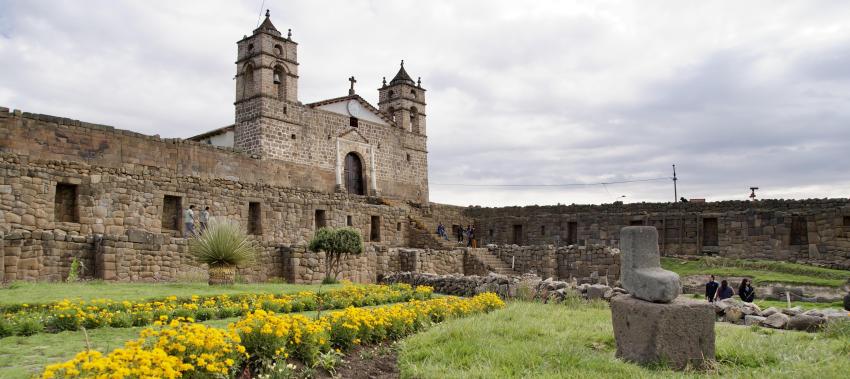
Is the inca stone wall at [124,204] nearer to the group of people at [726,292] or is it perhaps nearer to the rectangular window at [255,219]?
the rectangular window at [255,219]

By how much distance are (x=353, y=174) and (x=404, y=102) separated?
6404 millimetres

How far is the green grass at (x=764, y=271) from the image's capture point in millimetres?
21203

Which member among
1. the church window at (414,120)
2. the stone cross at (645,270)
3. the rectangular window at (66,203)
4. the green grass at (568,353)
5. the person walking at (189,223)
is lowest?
the green grass at (568,353)

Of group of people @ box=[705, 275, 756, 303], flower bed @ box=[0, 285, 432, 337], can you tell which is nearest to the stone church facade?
flower bed @ box=[0, 285, 432, 337]

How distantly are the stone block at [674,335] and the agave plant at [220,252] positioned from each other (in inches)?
359

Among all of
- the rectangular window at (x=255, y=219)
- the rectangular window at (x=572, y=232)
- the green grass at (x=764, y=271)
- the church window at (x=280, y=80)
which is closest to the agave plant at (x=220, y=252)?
the rectangular window at (x=255, y=219)

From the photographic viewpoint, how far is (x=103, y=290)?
11750 millimetres

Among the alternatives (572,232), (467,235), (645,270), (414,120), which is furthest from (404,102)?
(645,270)

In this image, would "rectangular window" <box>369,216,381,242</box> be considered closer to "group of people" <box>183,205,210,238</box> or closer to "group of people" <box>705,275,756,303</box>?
"group of people" <box>183,205,210,238</box>

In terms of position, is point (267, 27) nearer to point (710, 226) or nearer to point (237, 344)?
point (710, 226)

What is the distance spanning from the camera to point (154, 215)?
18.1m

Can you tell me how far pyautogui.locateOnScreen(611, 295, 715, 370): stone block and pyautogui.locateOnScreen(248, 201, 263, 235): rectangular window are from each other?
15.5m

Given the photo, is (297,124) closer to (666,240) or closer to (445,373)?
(666,240)

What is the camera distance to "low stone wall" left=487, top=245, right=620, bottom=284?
23.2 meters
